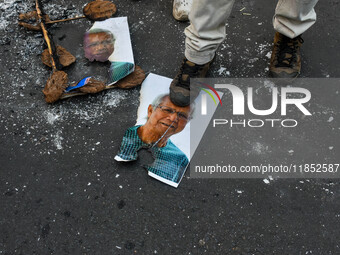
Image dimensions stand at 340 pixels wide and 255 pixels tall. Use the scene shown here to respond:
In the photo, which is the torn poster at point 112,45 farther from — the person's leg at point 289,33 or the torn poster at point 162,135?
the person's leg at point 289,33

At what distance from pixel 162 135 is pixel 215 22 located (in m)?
0.65

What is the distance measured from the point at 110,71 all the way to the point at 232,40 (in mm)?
861

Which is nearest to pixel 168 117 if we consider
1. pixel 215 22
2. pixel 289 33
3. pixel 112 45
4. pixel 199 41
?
pixel 199 41

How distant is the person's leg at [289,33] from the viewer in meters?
1.85

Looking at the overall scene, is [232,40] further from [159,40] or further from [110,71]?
[110,71]

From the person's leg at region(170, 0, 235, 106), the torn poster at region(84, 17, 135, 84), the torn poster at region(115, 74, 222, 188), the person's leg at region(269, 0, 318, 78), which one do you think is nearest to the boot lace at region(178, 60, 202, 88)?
the person's leg at region(170, 0, 235, 106)

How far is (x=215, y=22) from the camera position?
169 cm

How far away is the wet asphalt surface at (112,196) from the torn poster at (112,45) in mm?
90

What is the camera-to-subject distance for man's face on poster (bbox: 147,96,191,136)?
1.89 meters

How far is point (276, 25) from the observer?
2016 millimetres

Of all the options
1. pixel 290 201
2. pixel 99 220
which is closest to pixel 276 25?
pixel 290 201

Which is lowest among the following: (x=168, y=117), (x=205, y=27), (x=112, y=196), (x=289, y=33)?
(x=112, y=196)

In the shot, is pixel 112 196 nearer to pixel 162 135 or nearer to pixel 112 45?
pixel 162 135

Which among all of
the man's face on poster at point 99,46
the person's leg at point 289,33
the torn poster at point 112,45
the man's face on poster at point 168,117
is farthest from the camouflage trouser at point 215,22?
the man's face on poster at point 99,46
